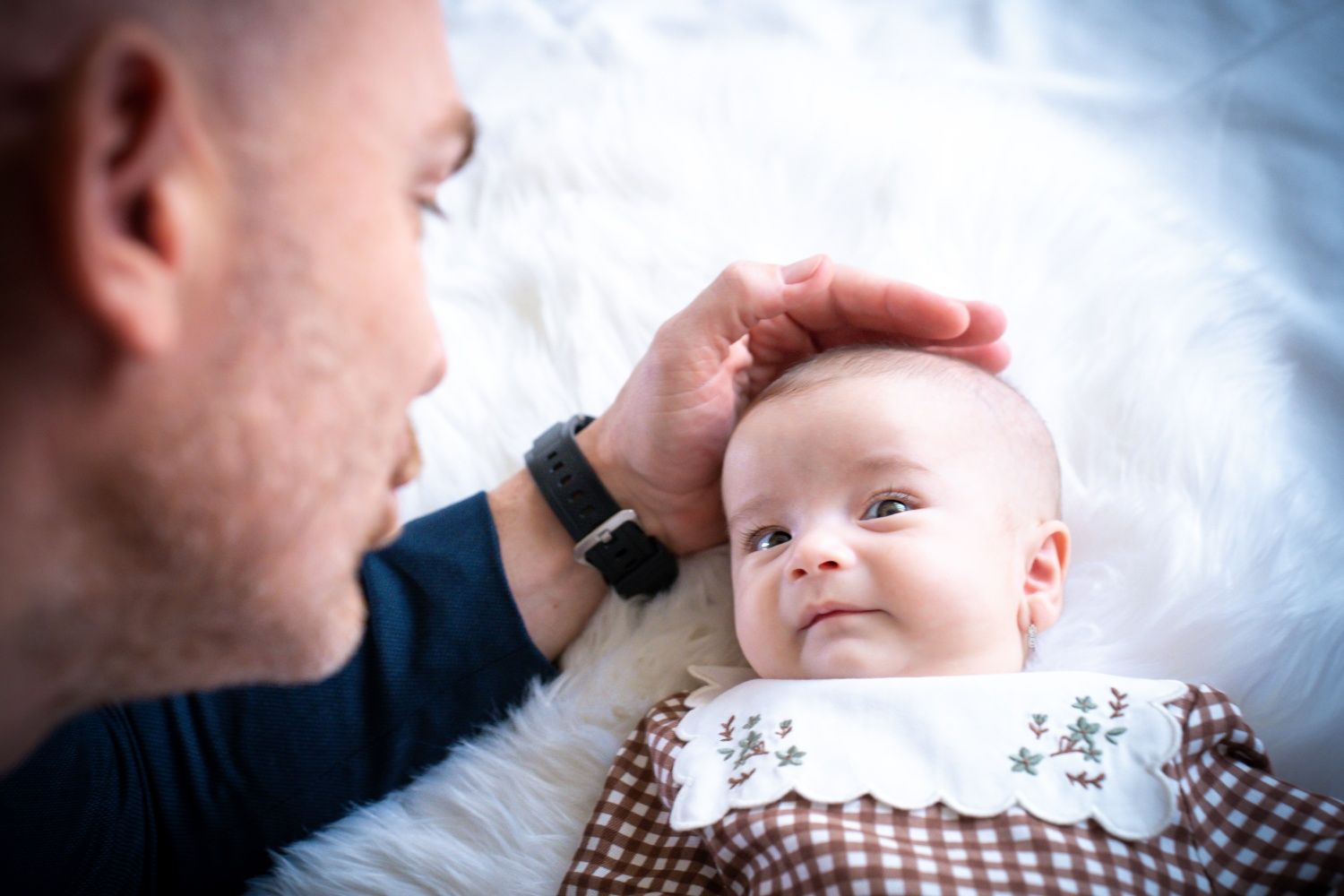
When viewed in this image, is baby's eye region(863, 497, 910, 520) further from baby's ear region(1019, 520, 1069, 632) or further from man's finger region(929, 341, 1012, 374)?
man's finger region(929, 341, 1012, 374)

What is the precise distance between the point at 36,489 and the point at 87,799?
60 cm

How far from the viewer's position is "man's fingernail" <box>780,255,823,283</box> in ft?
3.77

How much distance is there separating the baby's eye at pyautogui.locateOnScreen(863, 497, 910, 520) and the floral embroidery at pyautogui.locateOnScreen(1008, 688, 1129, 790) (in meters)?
0.22

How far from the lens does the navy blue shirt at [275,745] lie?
1.04 m

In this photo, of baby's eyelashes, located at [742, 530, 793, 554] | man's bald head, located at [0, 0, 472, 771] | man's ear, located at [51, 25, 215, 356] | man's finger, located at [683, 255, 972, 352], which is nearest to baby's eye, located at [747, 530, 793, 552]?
baby's eyelashes, located at [742, 530, 793, 554]

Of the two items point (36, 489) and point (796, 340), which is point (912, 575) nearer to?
point (796, 340)

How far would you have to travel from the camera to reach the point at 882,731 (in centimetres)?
95

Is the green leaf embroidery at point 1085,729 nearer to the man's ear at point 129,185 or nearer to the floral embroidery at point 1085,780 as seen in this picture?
the floral embroidery at point 1085,780

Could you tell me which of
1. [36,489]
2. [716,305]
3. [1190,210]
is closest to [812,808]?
[716,305]

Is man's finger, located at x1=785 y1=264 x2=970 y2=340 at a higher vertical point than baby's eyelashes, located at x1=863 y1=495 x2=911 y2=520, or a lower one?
higher

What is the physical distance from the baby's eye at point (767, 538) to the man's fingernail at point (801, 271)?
0.28 m

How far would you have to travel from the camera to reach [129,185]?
0.54 m

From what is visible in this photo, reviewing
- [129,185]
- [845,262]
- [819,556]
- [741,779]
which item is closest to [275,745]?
[741,779]

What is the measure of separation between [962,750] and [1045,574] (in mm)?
246
